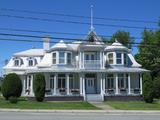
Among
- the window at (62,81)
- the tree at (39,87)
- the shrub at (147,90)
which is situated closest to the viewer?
the tree at (39,87)

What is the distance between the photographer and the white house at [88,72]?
4606 cm

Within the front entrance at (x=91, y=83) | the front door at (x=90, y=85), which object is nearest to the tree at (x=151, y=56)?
the front entrance at (x=91, y=83)

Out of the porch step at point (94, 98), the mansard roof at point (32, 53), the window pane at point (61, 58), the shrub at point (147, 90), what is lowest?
the porch step at point (94, 98)

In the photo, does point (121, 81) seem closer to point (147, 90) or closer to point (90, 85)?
point (90, 85)

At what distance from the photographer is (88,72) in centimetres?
4659

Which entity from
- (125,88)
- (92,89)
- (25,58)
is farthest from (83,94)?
(25,58)

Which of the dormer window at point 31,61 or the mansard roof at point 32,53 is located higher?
the mansard roof at point 32,53

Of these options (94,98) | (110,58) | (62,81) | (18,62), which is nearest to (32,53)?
(18,62)

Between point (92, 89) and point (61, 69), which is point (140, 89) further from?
point (61, 69)

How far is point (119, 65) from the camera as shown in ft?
160

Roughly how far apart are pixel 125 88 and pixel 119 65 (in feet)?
10.3

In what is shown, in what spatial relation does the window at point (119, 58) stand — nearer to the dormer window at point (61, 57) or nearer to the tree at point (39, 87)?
the dormer window at point (61, 57)

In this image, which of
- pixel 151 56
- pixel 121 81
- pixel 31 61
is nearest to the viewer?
pixel 121 81

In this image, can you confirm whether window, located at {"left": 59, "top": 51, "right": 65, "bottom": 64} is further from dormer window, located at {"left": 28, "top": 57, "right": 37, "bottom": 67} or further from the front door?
dormer window, located at {"left": 28, "top": 57, "right": 37, "bottom": 67}
